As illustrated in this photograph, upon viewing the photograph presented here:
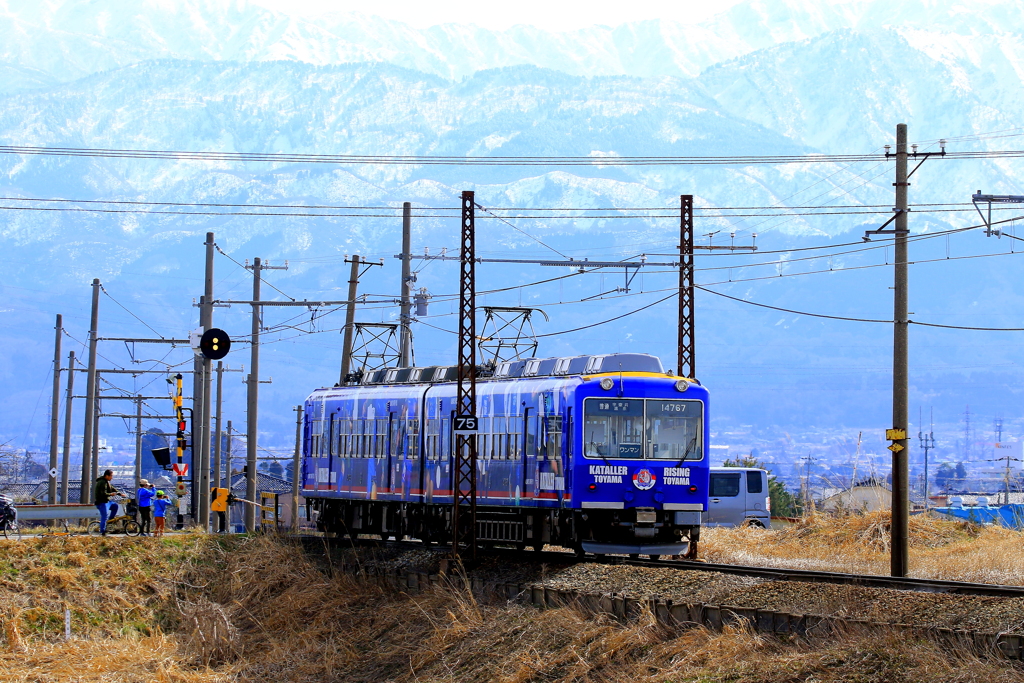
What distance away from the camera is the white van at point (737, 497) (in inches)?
1505

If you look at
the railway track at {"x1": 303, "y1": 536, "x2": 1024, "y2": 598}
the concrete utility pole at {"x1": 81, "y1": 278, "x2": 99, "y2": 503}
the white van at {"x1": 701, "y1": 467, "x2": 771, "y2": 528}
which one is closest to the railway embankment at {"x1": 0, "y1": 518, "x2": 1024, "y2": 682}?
the railway track at {"x1": 303, "y1": 536, "x2": 1024, "y2": 598}

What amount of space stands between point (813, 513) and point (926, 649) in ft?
64.2

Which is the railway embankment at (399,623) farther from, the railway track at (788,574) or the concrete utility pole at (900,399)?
the concrete utility pole at (900,399)

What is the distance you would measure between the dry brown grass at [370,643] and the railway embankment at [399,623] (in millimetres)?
32

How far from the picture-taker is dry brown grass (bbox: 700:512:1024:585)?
76.4ft

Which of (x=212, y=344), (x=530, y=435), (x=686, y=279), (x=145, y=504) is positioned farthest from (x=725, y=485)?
(x=145, y=504)

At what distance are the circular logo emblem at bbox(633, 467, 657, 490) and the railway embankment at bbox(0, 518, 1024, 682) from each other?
6.20 ft

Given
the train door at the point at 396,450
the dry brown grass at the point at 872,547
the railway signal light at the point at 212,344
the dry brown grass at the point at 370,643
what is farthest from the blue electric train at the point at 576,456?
the railway signal light at the point at 212,344

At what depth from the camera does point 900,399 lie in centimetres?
2305

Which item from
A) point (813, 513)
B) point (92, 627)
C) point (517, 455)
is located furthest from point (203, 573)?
point (813, 513)

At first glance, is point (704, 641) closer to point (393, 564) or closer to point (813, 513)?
point (393, 564)

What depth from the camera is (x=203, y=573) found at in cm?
2944

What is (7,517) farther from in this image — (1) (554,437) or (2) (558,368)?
(1) (554,437)

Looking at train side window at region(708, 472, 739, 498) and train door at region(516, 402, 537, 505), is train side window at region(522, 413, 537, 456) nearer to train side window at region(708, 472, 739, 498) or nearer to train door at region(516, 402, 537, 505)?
train door at region(516, 402, 537, 505)
